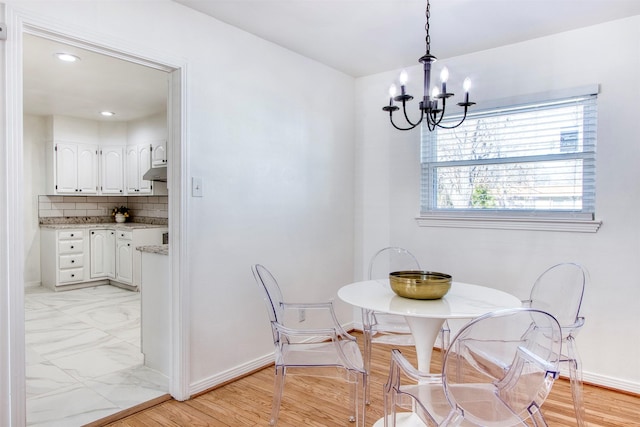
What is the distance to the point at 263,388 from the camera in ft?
8.98

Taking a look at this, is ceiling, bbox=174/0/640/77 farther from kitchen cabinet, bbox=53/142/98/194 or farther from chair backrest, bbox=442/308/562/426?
kitchen cabinet, bbox=53/142/98/194

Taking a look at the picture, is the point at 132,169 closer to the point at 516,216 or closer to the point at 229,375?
the point at 229,375

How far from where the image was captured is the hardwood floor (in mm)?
2309

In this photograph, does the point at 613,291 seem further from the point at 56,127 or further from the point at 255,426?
the point at 56,127

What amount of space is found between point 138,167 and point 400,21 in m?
4.58

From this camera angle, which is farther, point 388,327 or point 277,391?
point 388,327

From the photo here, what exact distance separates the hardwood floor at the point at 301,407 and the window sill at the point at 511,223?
3.47 feet

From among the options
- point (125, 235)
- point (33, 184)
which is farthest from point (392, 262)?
point (33, 184)

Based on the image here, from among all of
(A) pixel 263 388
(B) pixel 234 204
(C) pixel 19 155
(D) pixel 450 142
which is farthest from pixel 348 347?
(D) pixel 450 142

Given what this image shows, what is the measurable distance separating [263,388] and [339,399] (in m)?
0.52

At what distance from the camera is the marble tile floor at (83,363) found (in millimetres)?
2465

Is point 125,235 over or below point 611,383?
over

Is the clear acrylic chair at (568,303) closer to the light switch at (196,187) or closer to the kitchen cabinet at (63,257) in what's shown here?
the light switch at (196,187)

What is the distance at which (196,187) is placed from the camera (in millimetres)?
2590
